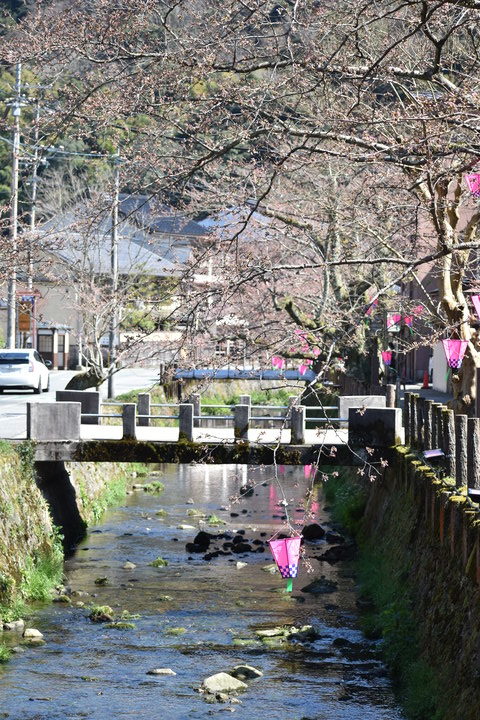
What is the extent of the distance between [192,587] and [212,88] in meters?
8.25

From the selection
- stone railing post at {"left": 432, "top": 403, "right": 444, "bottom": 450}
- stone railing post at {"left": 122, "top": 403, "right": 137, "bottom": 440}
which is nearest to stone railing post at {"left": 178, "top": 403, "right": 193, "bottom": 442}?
stone railing post at {"left": 122, "top": 403, "right": 137, "bottom": 440}

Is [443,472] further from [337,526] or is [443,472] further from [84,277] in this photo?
[84,277]

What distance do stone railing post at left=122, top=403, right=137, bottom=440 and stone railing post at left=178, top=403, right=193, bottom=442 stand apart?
0.79 metres

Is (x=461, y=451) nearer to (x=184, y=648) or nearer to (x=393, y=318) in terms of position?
(x=184, y=648)

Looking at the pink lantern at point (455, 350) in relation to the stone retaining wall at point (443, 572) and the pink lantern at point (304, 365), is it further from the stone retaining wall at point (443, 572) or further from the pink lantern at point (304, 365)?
the pink lantern at point (304, 365)

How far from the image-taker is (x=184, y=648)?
1469 centimetres

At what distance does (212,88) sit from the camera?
19.1 metres

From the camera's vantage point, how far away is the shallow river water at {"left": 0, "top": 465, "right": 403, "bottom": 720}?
40.5 ft

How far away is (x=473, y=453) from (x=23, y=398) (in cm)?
2360

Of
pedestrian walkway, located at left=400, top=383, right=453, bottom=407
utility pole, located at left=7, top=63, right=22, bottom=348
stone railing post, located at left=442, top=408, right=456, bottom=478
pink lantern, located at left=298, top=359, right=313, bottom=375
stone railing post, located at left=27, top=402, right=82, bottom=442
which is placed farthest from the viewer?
pedestrian walkway, located at left=400, top=383, right=453, bottom=407

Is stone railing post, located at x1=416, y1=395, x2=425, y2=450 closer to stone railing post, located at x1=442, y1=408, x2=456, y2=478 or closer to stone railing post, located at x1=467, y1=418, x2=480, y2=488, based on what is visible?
stone railing post, located at x1=442, y1=408, x2=456, y2=478

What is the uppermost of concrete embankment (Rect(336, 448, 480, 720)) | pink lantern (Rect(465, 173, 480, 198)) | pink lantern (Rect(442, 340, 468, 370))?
pink lantern (Rect(465, 173, 480, 198))

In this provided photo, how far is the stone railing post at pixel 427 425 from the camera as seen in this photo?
1662 centimetres

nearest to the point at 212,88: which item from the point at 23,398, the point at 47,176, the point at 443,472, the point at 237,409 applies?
the point at 237,409
